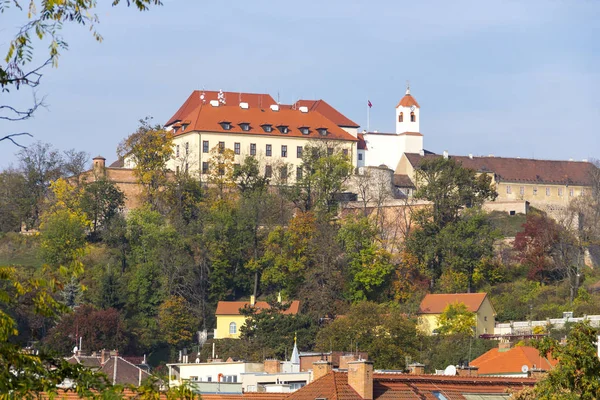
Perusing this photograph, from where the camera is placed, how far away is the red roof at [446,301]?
67.0 meters

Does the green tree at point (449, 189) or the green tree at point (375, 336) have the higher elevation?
the green tree at point (449, 189)

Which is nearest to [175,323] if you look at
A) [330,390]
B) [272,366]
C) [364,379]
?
[272,366]

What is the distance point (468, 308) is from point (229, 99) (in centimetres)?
3470

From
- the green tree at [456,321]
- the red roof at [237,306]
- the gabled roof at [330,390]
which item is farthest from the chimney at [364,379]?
the red roof at [237,306]

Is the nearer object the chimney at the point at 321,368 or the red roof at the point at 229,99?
the chimney at the point at 321,368

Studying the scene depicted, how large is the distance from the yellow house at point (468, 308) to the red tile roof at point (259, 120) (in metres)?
23.2

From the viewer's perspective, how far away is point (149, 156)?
81.9m

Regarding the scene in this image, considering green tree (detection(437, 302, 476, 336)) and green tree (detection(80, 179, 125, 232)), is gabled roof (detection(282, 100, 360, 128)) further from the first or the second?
green tree (detection(437, 302, 476, 336))

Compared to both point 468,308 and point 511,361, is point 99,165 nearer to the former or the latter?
point 468,308

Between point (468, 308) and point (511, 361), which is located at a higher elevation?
point (468, 308)

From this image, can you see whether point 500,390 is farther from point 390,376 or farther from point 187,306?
point 187,306

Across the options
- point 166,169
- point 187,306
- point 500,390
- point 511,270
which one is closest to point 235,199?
point 166,169

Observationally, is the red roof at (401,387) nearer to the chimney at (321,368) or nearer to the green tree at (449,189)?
the chimney at (321,368)

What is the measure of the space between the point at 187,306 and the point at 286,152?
2137 cm
